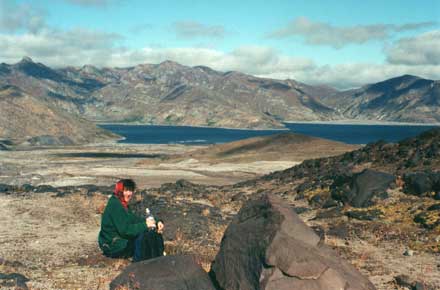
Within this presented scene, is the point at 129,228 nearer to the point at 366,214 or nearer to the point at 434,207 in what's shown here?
the point at 366,214

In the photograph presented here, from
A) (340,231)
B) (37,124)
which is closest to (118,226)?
(340,231)

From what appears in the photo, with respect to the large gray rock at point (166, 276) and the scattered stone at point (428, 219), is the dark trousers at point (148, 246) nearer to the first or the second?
the large gray rock at point (166, 276)

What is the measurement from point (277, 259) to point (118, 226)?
4.25 metres

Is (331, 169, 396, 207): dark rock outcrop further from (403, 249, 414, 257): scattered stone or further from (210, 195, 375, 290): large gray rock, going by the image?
(210, 195, 375, 290): large gray rock

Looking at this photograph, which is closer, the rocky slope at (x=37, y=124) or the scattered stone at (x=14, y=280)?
the scattered stone at (x=14, y=280)

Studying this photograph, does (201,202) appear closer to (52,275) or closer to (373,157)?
(373,157)

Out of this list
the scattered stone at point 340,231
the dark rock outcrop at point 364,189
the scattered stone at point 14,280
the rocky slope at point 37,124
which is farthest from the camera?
the rocky slope at point 37,124

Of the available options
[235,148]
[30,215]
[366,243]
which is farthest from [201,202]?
[235,148]

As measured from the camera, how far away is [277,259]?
369 inches

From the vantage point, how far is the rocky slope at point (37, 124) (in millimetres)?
156125

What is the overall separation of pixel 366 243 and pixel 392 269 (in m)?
3.90

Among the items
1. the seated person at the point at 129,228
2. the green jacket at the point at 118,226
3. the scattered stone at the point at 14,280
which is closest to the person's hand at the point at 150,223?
the seated person at the point at 129,228

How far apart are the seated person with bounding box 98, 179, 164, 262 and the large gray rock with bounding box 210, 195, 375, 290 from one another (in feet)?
5.97

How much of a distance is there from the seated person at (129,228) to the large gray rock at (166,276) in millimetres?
1342
